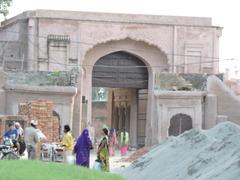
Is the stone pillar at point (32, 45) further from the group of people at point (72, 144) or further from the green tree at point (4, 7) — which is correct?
the group of people at point (72, 144)

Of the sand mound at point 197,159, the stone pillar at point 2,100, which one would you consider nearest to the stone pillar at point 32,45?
the stone pillar at point 2,100

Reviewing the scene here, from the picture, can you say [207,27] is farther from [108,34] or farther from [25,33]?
[25,33]

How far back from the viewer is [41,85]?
3027 centimetres

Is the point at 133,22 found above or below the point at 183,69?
above

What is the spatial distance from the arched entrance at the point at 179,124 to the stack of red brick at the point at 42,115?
29.4 ft

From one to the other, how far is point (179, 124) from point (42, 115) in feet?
32.7

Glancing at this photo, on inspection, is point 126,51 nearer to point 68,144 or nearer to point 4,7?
point 4,7

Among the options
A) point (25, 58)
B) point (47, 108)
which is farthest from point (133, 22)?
point (47, 108)

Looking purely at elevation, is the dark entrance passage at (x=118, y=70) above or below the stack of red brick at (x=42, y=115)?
above

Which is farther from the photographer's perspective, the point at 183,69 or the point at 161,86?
the point at 183,69

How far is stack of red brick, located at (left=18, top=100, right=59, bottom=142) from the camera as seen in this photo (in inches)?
962

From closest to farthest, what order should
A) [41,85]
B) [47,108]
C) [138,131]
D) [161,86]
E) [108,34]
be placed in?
[47,108], [41,85], [161,86], [108,34], [138,131]

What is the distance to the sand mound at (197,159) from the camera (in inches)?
376

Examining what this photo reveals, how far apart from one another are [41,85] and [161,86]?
5.87 m
